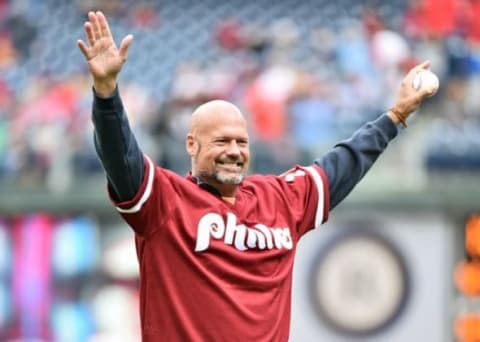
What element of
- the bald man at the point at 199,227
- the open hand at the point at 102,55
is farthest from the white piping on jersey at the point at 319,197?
the open hand at the point at 102,55

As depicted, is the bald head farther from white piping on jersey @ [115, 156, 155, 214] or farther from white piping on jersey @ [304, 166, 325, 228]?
white piping on jersey @ [304, 166, 325, 228]

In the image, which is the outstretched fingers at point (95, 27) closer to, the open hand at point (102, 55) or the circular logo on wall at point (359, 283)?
the open hand at point (102, 55)

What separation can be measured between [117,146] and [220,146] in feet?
1.54

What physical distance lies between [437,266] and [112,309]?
9.50ft

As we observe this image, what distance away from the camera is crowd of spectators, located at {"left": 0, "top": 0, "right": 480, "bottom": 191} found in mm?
11234

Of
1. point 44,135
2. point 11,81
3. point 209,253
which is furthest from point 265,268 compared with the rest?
point 11,81

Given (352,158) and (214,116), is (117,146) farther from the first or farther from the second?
(352,158)

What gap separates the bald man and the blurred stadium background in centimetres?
593

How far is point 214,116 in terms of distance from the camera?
4.56m

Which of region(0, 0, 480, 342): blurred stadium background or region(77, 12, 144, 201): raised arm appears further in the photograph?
region(0, 0, 480, 342): blurred stadium background

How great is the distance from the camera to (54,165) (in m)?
11.1

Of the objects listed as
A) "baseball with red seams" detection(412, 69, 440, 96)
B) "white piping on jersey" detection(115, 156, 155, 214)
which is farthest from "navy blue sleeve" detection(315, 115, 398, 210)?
"white piping on jersey" detection(115, 156, 155, 214)

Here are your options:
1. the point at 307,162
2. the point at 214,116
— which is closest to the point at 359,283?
the point at 307,162

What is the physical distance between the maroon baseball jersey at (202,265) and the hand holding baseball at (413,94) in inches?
33.1
